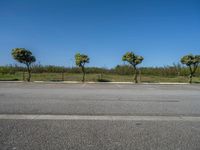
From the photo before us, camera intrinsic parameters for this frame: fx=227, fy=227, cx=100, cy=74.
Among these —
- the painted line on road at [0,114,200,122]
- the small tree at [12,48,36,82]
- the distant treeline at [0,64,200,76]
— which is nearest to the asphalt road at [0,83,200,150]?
the painted line on road at [0,114,200,122]

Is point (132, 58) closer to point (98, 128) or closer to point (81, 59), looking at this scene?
point (81, 59)

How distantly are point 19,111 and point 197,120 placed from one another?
529 cm

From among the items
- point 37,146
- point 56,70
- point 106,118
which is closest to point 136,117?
point 106,118

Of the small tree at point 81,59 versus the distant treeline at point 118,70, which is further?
the distant treeline at point 118,70

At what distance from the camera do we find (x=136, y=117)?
21.3ft

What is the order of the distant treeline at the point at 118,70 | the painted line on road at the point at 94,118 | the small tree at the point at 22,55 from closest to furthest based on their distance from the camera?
the painted line on road at the point at 94,118
the small tree at the point at 22,55
the distant treeline at the point at 118,70

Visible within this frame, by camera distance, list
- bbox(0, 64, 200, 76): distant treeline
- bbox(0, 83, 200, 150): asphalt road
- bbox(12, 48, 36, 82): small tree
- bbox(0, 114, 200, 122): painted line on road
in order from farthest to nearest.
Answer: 1. bbox(0, 64, 200, 76): distant treeline
2. bbox(12, 48, 36, 82): small tree
3. bbox(0, 114, 200, 122): painted line on road
4. bbox(0, 83, 200, 150): asphalt road

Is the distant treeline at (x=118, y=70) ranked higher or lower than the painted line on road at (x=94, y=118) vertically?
higher

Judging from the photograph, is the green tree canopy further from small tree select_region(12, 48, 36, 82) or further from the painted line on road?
the painted line on road

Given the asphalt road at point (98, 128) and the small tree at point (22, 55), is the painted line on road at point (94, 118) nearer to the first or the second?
the asphalt road at point (98, 128)

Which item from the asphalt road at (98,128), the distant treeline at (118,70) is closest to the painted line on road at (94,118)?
the asphalt road at (98,128)

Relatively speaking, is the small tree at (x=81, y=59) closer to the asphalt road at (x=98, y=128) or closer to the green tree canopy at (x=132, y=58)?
the green tree canopy at (x=132, y=58)

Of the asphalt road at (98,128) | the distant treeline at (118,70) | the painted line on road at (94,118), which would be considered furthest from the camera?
the distant treeline at (118,70)

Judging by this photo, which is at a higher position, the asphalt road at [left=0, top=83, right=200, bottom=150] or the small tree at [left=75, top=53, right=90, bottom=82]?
the small tree at [left=75, top=53, right=90, bottom=82]
